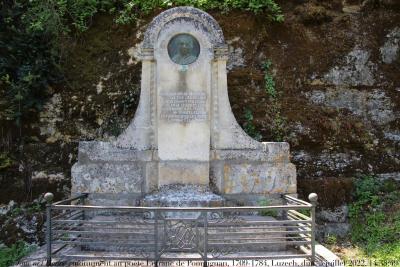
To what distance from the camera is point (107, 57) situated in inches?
415

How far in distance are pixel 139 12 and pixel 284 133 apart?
4.10 m

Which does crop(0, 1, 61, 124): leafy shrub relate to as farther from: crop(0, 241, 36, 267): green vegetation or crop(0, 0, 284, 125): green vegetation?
crop(0, 241, 36, 267): green vegetation

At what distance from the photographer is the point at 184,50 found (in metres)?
8.11

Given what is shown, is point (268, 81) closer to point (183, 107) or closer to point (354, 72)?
point (354, 72)

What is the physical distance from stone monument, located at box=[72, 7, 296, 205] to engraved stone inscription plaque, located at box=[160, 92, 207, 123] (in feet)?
0.05

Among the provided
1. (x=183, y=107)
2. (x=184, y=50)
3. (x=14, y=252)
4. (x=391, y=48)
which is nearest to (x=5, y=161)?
(x=14, y=252)

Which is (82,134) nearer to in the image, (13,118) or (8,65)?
(13,118)

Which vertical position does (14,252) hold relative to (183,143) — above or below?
below

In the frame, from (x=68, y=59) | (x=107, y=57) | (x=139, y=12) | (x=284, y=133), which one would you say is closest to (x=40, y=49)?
(x=68, y=59)

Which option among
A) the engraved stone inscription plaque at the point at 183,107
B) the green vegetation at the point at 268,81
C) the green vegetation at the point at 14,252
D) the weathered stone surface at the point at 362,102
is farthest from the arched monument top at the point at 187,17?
the green vegetation at the point at 14,252

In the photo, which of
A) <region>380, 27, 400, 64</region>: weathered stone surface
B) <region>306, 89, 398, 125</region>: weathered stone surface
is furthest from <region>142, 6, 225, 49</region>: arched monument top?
<region>380, 27, 400, 64</region>: weathered stone surface

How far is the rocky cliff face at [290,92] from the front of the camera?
32.8 feet

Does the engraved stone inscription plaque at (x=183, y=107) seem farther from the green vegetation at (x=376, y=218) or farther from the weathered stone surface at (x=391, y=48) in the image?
the weathered stone surface at (x=391, y=48)

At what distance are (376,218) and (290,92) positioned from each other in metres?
3.22
